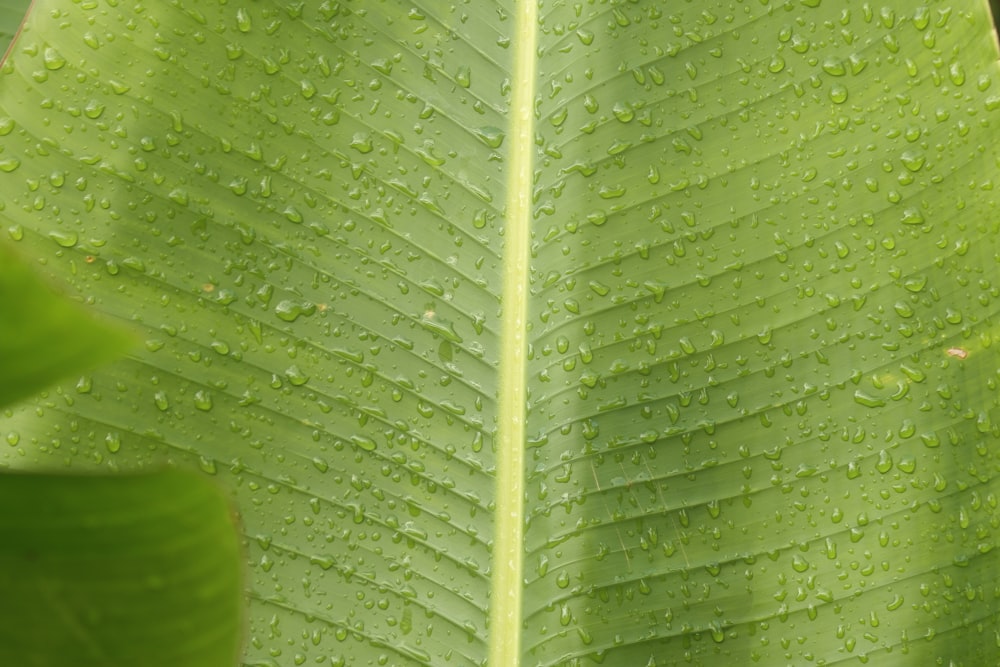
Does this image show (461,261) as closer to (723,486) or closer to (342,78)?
(342,78)

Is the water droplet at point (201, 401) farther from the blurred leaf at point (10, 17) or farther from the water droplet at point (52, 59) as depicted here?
the blurred leaf at point (10, 17)

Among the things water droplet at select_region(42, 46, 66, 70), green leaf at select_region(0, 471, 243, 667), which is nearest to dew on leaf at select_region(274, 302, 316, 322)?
water droplet at select_region(42, 46, 66, 70)

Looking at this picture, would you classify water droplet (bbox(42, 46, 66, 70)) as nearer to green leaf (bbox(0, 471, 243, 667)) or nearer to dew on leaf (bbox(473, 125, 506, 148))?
dew on leaf (bbox(473, 125, 506, 148))

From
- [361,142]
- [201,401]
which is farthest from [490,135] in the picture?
[201,401]

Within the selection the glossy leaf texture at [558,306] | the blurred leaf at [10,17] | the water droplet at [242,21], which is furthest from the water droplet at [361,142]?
the blurred leaf at [10,17]

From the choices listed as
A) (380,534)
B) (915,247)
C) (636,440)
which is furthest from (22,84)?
(915,247)

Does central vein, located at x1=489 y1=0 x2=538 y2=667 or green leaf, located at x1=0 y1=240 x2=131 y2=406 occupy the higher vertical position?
central vein, located at x1=489 y1=0 x2=538 y2=667
